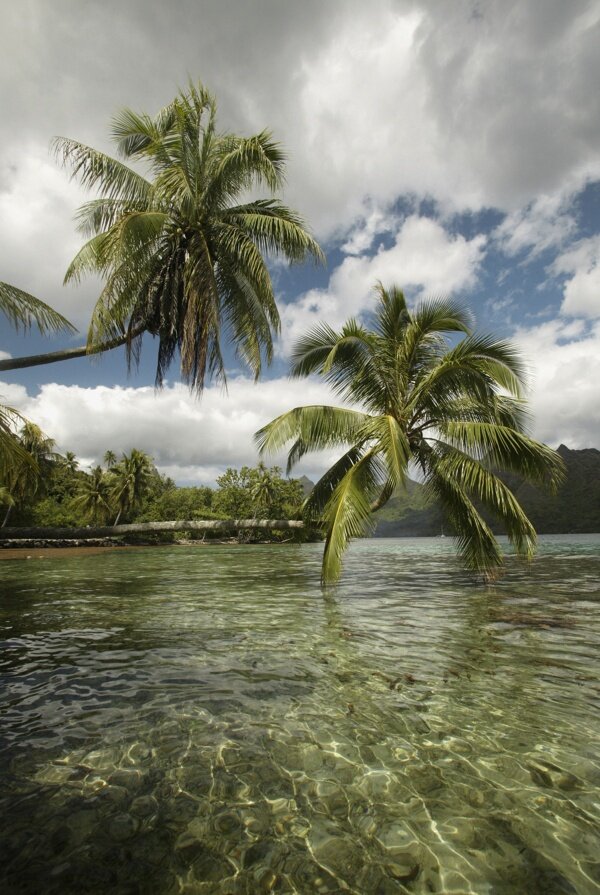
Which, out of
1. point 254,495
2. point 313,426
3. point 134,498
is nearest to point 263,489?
point 254,495

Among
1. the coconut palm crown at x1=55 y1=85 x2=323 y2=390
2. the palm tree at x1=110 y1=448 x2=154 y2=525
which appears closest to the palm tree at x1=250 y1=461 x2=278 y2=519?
the palm tree at x1=110 y1=448 x2=154 y2=525

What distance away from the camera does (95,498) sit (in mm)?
49031

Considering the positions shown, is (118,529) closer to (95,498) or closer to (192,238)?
(192,238)

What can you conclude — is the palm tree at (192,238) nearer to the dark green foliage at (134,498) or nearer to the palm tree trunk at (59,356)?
the palm tree trunk at (59,356)

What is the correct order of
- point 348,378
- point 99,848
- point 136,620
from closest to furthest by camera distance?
point 99,848 → point 136,620 → point 348,378

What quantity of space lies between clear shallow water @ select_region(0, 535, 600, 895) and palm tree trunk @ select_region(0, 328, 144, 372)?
497 cm

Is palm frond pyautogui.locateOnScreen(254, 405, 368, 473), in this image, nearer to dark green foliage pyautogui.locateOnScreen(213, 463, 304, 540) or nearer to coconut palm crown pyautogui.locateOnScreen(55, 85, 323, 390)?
coconut palm crown pyautogui.locateOnScreen(55, 85, 323, 390)

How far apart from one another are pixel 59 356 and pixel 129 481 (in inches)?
1689

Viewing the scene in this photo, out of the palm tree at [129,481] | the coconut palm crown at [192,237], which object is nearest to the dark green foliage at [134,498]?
the palm tree at [129,481]

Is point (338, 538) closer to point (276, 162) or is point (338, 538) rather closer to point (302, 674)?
point (302, 674)

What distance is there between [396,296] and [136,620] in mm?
9432

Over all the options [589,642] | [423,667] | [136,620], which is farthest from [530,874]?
[136,620]

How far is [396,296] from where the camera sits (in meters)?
10.8

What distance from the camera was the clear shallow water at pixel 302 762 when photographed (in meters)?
1.98
